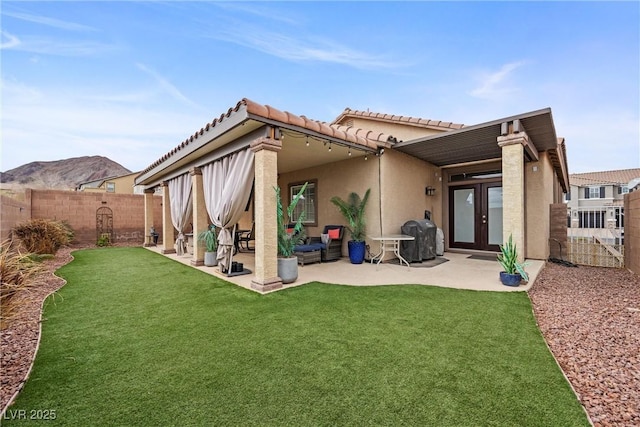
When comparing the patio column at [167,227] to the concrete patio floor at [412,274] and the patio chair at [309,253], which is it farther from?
the patio chair at [309,253]

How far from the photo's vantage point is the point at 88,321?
3.54 meters

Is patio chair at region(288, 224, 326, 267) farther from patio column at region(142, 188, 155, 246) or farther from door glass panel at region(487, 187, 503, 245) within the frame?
patio column at region(142, 188, 155, 246)

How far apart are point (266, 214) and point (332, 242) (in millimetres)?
3426

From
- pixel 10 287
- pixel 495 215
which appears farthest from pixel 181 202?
pixel 495 215

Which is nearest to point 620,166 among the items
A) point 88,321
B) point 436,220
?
point 436,220

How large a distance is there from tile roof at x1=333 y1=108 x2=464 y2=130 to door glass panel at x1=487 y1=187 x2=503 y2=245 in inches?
88.5

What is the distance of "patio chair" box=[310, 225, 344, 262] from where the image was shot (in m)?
7.67

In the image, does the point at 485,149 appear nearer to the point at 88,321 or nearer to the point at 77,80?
the point at 88,321

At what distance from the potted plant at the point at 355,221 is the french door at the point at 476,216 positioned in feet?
11.9

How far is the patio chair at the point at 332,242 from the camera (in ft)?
25.2

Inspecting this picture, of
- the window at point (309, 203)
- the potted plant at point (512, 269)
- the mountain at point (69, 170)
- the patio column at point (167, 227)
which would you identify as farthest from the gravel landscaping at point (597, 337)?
the mountain at point (69, 170)

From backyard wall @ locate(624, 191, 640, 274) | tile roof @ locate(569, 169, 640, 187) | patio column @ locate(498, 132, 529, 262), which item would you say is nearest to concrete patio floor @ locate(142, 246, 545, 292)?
patio column @ locate(498, 132, 529, 262)

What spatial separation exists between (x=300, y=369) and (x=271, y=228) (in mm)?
2768

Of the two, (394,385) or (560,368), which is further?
(560,368)
